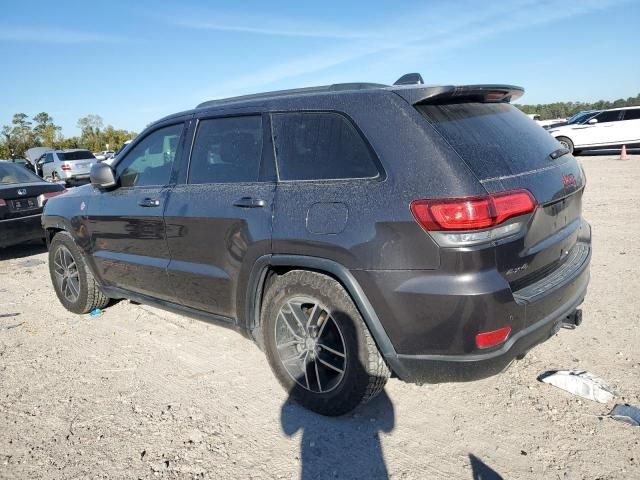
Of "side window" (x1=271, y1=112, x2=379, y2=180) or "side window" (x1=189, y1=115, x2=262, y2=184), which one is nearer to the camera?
"side window" (x1=271, y1=112, x2=379, y2=180)

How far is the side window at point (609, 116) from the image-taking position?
59.9 feet

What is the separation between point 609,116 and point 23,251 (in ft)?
63.5

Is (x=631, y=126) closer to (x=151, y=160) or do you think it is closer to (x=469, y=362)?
(x=151, y=160)

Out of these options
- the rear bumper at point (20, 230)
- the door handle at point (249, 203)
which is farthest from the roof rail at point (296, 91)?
the rear bumper at point (20, 230)

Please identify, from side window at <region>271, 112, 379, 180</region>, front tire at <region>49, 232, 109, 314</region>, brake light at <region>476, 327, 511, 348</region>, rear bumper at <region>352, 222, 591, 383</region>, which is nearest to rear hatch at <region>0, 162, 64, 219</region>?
front tire at <region>49, 232, 109, 314</region>

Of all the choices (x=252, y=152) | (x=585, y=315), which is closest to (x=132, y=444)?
(x=252, y=152)

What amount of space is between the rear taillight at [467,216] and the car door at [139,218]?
210cm

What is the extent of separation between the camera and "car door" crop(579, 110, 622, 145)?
18297 millimetres

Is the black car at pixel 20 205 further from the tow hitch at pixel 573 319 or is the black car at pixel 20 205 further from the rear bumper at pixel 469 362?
the tow hitch at pixel 573 319

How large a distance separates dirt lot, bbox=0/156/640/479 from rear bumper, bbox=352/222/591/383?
0.44m

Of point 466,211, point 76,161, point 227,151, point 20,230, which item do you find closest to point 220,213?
point 227,151

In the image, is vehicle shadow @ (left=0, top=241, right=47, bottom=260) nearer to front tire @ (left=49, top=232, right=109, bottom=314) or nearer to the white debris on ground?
front tire @ (left=49, top=232, right=109, bottom=314)

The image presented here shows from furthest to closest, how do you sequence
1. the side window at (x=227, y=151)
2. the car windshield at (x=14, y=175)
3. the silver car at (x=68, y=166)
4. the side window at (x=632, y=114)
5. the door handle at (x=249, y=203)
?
the silver car at (x=68, y=166)
the side window at (x=632, y=114)
the car windshield at (x=14, y=175)
the side window at (x=227, y=151)
the door handle at (x=249, y=203)

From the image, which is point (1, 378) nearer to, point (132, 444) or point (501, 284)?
point (132, 444)
